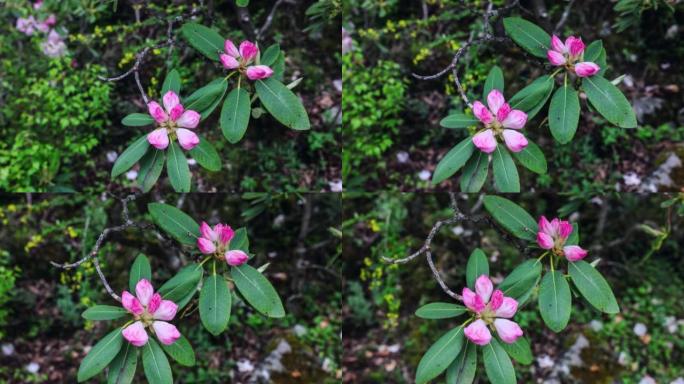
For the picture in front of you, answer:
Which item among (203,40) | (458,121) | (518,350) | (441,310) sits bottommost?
(518,350)

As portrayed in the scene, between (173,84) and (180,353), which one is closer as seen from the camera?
(180,353)

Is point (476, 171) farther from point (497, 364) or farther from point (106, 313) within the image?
point (106, 313)

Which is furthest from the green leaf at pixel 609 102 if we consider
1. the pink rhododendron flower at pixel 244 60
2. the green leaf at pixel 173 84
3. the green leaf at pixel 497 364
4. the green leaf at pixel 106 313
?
the green leaf at pixel 106 313

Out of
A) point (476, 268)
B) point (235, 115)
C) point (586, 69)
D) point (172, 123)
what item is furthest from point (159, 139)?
point (586, 69)

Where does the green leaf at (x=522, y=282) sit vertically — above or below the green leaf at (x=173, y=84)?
below

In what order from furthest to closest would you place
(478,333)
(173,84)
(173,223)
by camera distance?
(173,84) → (173,223) → (478,333)

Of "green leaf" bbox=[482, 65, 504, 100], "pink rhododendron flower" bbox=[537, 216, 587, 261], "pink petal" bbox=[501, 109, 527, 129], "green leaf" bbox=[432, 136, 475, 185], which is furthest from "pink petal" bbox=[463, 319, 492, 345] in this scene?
"green leaf" bbox=[482, 65, 504, 100]

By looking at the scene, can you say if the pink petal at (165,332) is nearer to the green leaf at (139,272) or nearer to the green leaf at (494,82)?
the green leaf at (139,272)
